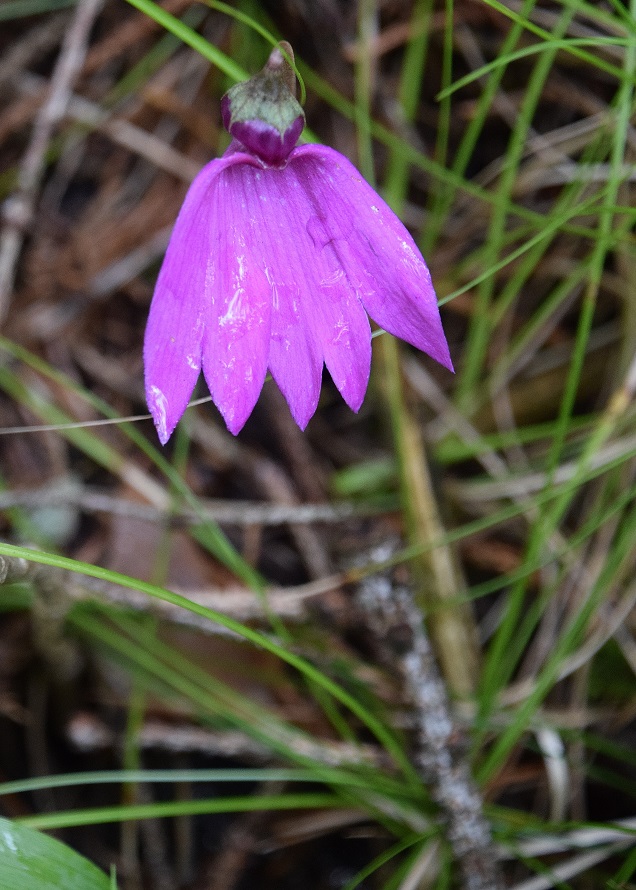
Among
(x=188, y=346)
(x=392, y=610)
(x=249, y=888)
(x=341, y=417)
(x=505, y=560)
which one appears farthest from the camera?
(x=341, y=417)

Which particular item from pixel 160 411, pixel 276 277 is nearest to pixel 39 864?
pixel 160 411

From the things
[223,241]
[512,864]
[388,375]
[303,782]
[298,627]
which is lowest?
[512,864]

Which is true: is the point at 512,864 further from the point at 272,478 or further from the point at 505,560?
the point at 272,478

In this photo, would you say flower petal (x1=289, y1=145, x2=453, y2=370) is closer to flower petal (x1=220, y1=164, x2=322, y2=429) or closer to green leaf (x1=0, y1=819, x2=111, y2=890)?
flower petal (x1=220, y1=164, x2=322, y2=429)

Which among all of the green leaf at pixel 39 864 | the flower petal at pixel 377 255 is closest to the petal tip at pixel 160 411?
the flower petal at pixel 377 255

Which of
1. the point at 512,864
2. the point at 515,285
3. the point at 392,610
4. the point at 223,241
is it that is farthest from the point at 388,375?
the point at 512,864

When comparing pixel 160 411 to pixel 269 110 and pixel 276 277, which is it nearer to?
pixel 276 277

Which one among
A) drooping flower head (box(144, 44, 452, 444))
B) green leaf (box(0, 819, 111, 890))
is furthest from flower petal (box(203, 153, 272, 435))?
green leaf (box(0, 819, 111, 890))

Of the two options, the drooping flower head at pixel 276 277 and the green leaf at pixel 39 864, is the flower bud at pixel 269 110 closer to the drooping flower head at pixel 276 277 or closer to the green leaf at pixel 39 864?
the drooping flower head at pixel 276 277
